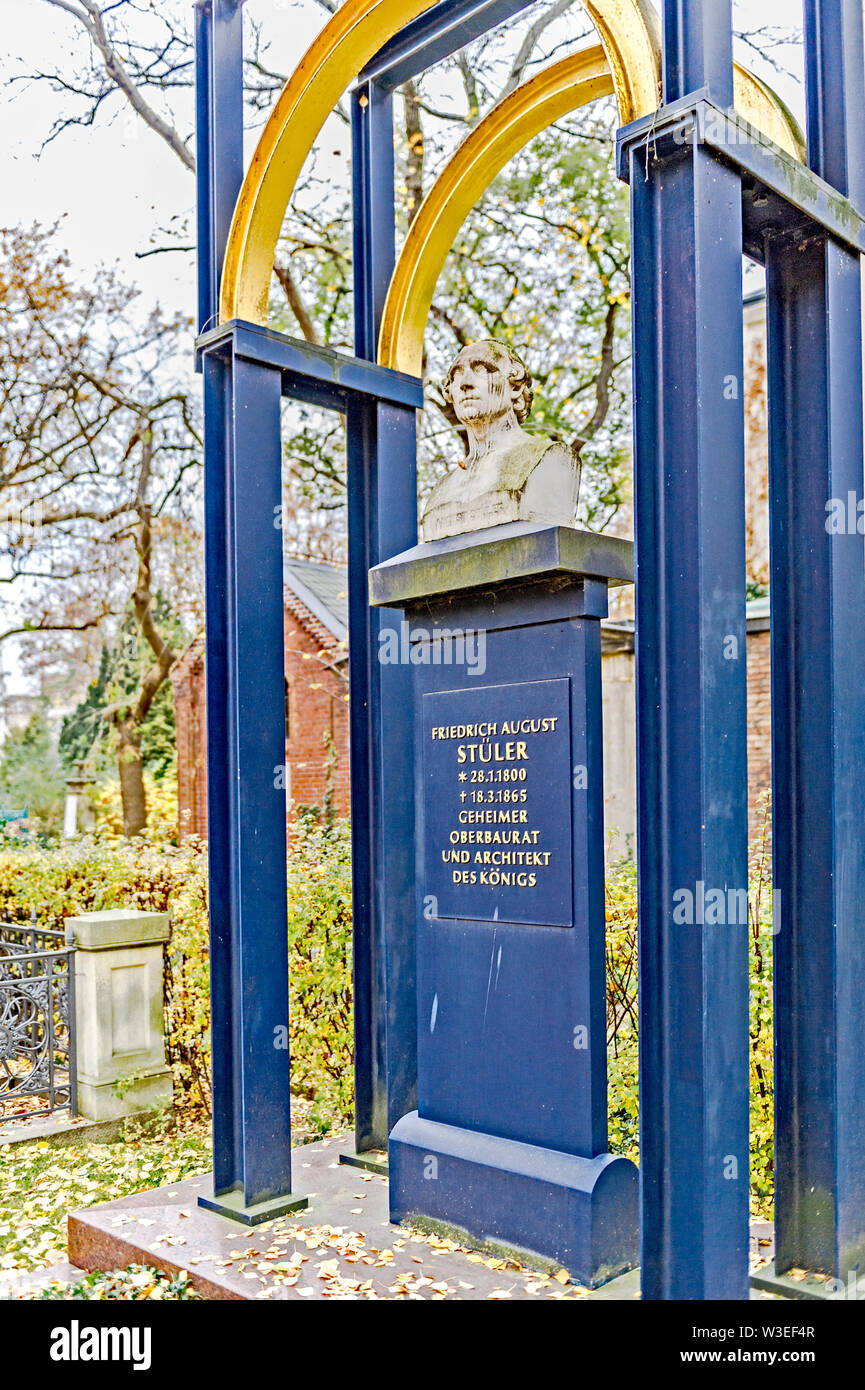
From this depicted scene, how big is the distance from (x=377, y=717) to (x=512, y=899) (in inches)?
54.7

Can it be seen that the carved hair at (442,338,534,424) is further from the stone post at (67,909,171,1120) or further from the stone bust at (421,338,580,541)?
the stone post at (67,909,171,1120)

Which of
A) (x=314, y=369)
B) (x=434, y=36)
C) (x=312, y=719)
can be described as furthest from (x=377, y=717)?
(x=312, y=719)

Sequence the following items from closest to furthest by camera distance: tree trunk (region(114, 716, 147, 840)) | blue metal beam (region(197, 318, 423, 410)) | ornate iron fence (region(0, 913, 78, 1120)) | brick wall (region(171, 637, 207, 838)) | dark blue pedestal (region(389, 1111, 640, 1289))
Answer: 1. dark blue pedestal (region(389, 1111, 640, 1289))
2. blue metal beam (region(197, 318, 423, 410))
3. ornate iron fence (region(0, 913, 78, 1120))
4. tree trunk (region(114, 716, 147, 840))
5. brick wall (region(171, 637, 207, 838))

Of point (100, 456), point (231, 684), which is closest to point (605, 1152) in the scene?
point (231, 684)

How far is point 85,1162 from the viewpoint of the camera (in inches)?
269

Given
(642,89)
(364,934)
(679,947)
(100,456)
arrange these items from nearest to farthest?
1. (679,947)
2. (642,89)
3. (364,934)
4. (100,456)

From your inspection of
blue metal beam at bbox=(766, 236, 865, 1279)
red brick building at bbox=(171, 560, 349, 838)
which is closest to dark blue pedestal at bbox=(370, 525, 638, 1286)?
blue metal beam at bbox=(766, 236, 865, 1279)

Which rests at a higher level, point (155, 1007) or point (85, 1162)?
point (155, 1007)

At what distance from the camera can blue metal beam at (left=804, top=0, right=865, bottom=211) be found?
4.05 meters

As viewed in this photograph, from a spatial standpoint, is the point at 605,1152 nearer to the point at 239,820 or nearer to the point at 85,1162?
the point at 239,820

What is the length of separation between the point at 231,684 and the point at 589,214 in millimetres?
8877

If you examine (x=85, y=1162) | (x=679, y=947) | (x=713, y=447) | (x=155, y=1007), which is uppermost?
(x=713, y=447)

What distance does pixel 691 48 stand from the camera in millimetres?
3377

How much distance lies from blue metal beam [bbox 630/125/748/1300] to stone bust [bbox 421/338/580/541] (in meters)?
1.16
